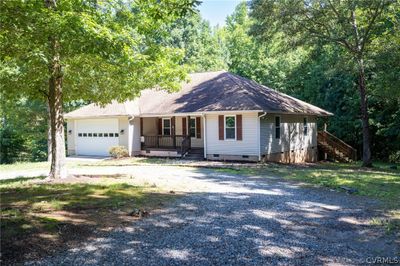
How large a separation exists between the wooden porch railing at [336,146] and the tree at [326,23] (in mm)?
5963

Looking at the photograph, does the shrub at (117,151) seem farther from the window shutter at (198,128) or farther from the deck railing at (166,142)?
the window shutter at (198,128)

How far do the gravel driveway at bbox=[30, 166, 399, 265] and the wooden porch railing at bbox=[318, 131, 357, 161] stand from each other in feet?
59.5

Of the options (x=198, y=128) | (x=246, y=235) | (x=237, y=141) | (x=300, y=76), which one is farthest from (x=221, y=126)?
(x=300, y=76)

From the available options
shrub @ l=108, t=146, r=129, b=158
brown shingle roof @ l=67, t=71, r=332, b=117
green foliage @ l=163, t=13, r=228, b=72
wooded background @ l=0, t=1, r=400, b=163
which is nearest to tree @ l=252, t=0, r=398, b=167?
wooded background @ l=0, t=1, r=400, b=163

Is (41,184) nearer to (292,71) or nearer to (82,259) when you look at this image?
(82,259)

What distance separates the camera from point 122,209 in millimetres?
8133

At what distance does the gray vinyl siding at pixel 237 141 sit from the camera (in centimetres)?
2028

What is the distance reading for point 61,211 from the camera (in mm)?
7629

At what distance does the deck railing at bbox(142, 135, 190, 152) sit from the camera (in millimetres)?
23578

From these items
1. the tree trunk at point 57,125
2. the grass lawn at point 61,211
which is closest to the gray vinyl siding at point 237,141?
the grass lawn at point 61,211

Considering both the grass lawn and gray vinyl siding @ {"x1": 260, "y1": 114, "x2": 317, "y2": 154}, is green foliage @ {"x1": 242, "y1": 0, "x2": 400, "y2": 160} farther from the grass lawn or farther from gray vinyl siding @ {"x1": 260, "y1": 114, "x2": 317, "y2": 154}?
the grass lawn

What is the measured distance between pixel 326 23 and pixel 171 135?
11.3m

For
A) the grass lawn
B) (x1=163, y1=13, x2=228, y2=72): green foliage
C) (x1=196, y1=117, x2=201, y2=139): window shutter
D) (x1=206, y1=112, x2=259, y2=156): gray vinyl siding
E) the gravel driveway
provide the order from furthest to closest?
(x1=163, y1=13, x2=228, y2=72): green foliage
(x1=196, y1=117, x2=201, y2=139): window shutter
(x1=206, y1=112, x2=259, y2=156): gray vinyl siding
the grass lawn
the gravel driveway

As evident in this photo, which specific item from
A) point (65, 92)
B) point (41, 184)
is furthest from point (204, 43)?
point (41, 184)
